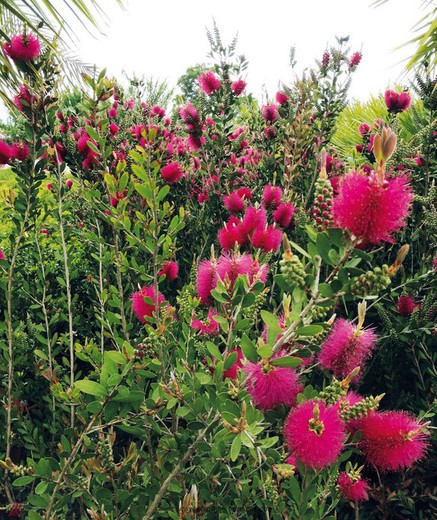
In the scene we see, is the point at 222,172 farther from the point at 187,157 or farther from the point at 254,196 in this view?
the point at 187,157

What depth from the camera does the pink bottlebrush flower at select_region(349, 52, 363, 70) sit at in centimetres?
261

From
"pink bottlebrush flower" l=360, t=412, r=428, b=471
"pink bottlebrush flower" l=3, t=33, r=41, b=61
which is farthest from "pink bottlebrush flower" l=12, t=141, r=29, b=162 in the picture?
"pink bottlebrush flower" l=360, t=412, r=428, b=471

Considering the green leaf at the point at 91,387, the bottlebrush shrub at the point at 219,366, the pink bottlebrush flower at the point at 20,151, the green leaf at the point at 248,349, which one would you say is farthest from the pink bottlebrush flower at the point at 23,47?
the green leaf at the point at 248,349

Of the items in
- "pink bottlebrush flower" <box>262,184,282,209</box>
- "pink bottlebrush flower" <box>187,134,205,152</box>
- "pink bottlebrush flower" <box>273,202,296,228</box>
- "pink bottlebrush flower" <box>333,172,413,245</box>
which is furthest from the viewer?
"pink bottlebrush flower" <box>187,134,205,152</box>

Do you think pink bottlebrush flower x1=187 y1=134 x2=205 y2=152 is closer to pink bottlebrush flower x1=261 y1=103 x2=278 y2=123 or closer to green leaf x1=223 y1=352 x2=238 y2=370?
pink bottlebrush flower x1=261 y1=103 x2=278 y2=123

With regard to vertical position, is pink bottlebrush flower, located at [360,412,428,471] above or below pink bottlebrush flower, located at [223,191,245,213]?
below

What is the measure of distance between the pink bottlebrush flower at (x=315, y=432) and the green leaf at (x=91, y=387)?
369 millimetres

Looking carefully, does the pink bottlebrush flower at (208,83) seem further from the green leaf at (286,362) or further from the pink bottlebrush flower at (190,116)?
the green leaf at (286,362)

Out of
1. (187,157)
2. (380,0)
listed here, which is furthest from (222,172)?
(380,0)

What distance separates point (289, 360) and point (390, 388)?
48.4 inches

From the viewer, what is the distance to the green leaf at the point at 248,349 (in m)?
0.90

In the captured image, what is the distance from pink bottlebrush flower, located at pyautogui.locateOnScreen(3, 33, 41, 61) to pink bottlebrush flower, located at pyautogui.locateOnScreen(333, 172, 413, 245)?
1.35 m

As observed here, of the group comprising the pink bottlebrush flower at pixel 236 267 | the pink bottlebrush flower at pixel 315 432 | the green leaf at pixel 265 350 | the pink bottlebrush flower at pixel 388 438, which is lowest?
the pink bottlebrush flower at pixel 388 438

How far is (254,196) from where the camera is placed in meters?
2.55
